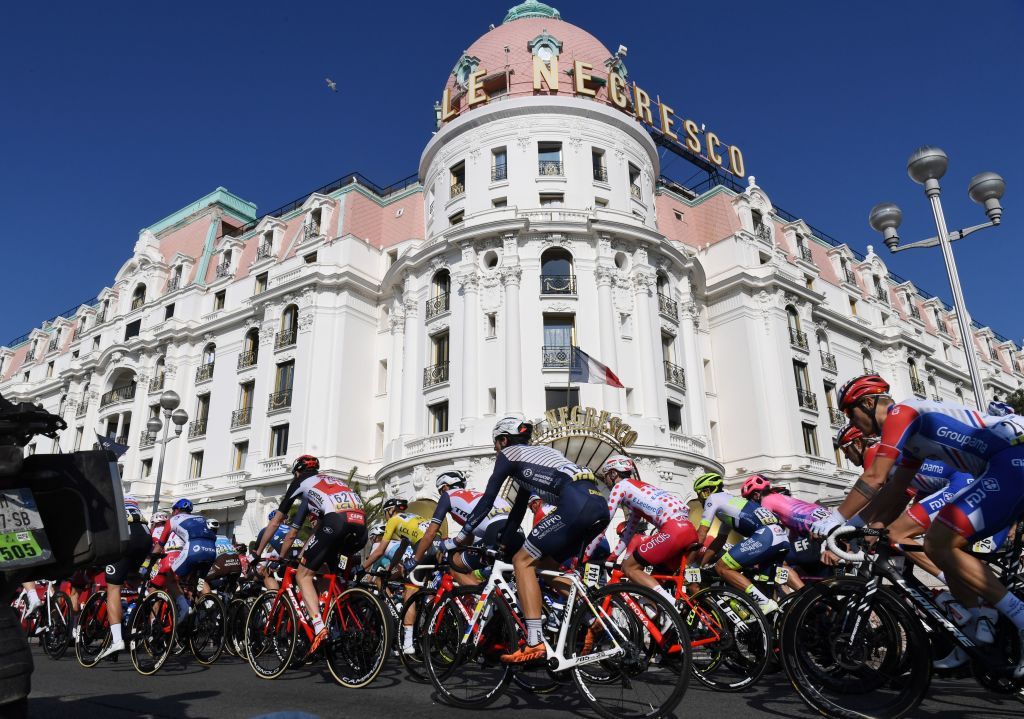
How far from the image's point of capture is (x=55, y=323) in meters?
48.7

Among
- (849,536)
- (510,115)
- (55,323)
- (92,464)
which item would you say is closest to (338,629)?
(92,464)

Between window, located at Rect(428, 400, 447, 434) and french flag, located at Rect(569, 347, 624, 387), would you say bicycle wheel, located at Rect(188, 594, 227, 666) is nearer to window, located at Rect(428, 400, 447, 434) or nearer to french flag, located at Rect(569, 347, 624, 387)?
french flag, located at Rect(569, 347, 624, 387)

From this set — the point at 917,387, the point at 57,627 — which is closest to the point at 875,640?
the point at 57,627

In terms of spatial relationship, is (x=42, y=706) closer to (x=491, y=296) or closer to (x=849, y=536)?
(x=849, y=536)

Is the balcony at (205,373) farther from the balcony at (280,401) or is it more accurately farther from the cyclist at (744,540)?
the cyclist at (744,540)

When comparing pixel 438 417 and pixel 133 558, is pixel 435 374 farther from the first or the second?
pixel 133 558

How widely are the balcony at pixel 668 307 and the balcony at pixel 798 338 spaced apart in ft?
22.1

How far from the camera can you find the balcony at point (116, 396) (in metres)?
36.8

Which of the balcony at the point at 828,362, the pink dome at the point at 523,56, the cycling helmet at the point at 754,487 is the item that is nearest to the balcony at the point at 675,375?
the balcony at the point at 828,362

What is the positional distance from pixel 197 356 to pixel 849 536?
3628 centimetres

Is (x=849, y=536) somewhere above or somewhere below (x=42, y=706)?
above

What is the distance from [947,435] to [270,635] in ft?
20.0

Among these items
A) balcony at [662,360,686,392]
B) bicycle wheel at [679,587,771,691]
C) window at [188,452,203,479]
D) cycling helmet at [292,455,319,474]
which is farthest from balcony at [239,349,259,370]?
bicycle wheel at [679,587,771,691]

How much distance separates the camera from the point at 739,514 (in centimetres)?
671
